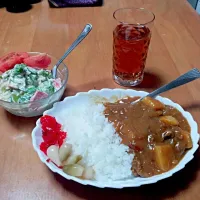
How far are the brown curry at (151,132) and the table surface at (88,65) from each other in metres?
0.05

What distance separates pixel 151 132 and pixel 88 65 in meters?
0.44

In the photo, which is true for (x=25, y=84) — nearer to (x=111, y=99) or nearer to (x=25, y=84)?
(x=25, y=84)

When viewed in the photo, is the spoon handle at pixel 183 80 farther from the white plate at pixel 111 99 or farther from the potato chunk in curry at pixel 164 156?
the potato chunk in curry at pixel 164 156

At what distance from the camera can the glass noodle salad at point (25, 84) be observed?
33.5 inches

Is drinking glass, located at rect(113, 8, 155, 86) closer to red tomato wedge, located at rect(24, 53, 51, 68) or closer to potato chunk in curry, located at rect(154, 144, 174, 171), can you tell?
red tomato wedge, located at rect(24, 53, 51, 68)

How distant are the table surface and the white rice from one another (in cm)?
5

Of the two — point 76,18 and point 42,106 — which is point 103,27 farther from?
point 42,106

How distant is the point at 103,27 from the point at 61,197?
850mm

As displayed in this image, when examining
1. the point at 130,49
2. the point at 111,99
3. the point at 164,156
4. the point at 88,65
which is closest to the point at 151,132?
the point at 164,156

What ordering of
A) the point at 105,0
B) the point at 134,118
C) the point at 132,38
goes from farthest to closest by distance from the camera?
the point at 105,0 → the point at 132,38 → the point at 134,118

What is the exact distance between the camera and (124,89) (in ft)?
3.11

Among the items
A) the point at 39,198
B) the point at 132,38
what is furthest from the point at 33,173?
the point at 132,38

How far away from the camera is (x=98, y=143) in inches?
29.1

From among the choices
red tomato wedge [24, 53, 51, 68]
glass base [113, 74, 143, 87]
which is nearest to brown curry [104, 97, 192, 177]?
glass base [113, 74, 143, 87]
